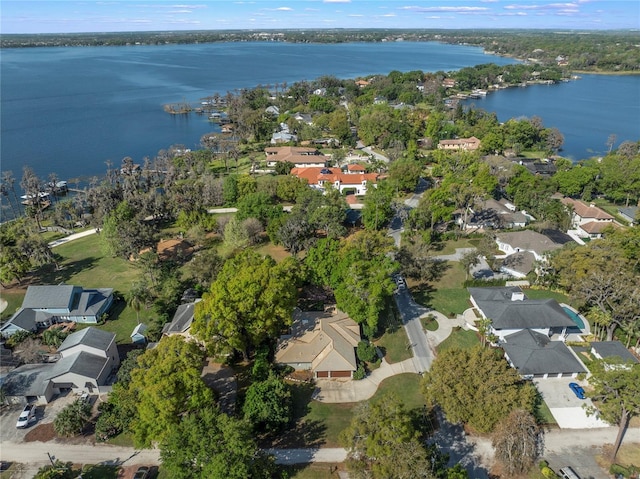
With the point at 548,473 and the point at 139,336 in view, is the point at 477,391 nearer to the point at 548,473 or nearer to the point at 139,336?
the point at 548,473

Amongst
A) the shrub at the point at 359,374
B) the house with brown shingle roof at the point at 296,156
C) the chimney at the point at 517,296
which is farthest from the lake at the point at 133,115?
the shrub at the point at 359,374

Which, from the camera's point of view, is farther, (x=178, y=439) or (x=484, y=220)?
(x=484, y=220)

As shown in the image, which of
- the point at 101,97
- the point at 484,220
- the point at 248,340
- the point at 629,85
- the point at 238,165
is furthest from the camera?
the point at 629,85

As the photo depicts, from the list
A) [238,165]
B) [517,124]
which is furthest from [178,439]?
[517,124]

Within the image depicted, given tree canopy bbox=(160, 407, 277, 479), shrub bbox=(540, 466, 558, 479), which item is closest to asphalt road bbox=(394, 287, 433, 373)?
shrub bbox=(540, 466, 558, 479)

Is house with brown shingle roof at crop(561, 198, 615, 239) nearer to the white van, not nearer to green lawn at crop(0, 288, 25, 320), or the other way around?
the white van

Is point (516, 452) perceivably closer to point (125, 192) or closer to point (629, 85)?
point (125, 192)

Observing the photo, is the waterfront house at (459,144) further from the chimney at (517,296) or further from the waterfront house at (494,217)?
the chimney at (517,296)
